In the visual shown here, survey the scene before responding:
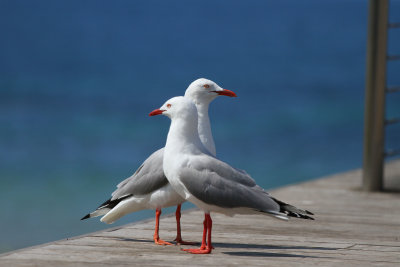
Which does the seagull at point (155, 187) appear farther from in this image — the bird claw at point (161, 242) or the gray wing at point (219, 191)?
the gray wing at point (219, 191)

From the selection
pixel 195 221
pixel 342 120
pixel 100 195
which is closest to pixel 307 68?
pixel 342 120

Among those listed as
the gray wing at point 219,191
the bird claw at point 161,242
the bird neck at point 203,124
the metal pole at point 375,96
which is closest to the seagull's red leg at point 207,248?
the gray wing at point 219,191

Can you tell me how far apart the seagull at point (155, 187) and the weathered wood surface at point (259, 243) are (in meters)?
0.21

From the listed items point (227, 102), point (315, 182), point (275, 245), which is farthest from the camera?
point (227, 102)

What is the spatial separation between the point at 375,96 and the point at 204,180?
368 centimetres

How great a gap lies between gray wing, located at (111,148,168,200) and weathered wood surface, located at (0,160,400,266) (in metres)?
0.33

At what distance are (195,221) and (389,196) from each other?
2446 mm

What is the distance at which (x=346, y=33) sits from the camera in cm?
3031

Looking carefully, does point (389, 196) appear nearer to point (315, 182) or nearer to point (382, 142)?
point (382, 142)

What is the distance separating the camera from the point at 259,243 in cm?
485

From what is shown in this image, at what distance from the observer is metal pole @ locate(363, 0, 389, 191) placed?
7.39m

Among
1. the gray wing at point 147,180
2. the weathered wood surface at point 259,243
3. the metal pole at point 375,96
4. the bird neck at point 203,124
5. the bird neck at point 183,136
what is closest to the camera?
the weathered wood surface at point 259,243

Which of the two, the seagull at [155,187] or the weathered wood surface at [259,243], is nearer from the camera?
the weathered wood surface at [259,243]

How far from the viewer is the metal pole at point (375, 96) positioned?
7391 mm
